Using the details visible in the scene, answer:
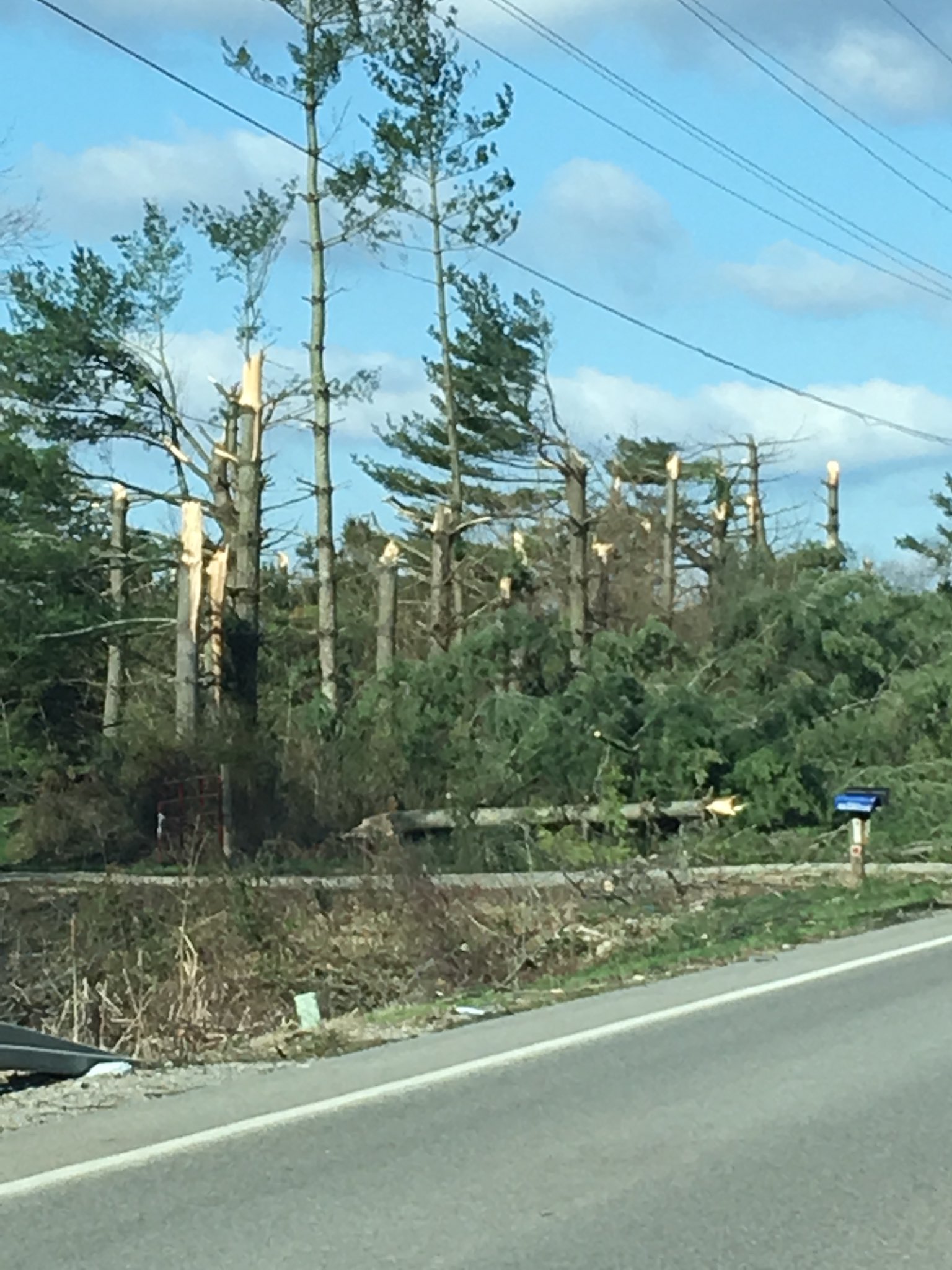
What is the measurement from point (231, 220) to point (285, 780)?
14035mm

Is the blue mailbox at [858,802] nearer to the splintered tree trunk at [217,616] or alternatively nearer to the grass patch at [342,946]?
the grass patch at [342,946]

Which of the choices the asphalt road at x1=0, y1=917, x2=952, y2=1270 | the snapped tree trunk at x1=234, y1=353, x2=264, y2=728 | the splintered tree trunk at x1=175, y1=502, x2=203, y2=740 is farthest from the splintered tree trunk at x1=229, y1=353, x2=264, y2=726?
the asphalt road at x1=0, y1=917, x2=952, y2=1270

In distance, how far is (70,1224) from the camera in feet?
22.8

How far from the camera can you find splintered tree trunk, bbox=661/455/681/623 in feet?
158

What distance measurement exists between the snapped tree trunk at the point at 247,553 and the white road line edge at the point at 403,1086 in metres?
20.6

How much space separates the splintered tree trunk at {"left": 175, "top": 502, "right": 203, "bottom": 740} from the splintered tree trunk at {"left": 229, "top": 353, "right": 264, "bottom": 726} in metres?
1.20

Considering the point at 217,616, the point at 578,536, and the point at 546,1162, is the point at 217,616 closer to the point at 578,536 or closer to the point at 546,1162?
the point at 578,536

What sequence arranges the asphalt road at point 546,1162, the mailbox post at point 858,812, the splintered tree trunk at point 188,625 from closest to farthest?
the asphalt road at point 546,1162, the mailbox post at point 858,812, the splintered tree trunk at point 188,625

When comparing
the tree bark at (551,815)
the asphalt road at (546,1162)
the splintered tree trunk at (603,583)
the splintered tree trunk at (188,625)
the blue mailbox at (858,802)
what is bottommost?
the asphalt road at (546,1162)

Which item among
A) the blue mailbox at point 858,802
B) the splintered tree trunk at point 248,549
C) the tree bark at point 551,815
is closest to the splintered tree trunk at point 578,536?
the splintered tree trunk at point 248,549

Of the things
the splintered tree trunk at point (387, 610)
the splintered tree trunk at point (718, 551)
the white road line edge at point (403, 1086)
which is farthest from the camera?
the splintered tree trunk at point (387, 610)

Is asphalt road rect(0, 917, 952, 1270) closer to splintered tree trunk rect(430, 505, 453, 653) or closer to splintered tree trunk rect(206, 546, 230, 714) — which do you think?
splintered tree trunk rect(206, 546, 230, 714)

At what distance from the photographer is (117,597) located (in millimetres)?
41938

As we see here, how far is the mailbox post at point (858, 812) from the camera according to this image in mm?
19688
